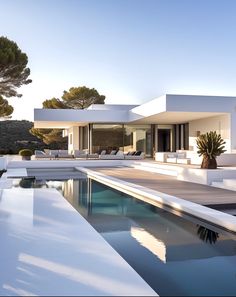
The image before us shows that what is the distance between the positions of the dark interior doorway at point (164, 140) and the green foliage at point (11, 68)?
10762mm

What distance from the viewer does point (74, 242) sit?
191 inches

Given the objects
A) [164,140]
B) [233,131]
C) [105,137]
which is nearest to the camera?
[233,131]

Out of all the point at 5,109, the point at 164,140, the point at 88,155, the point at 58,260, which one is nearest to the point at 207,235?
the point at 58,260

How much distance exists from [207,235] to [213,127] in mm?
15841

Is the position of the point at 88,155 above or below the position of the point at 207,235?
above

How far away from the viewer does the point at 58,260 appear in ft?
13.3

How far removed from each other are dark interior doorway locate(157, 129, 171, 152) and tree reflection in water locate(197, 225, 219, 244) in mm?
21395

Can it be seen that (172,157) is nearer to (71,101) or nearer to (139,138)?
(139,138)

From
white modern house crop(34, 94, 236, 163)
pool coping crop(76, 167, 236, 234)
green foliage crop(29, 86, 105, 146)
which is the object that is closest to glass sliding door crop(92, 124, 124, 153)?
white modern house crop(34, 94, 236, 163)

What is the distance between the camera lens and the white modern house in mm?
18359

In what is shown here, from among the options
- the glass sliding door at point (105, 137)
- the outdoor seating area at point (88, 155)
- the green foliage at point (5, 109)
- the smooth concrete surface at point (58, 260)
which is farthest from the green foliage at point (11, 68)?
the smooth concrete surface at point (58, 260)

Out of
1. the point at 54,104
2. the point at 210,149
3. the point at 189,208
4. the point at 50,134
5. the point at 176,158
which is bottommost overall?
the point at 189,208

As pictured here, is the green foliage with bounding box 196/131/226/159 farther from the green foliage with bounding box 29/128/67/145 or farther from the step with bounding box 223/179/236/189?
the green foliage with bounding box 29/128/67/145

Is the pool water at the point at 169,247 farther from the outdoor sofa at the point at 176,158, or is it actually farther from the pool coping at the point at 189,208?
the outdoor sofa at the point at 176,158
